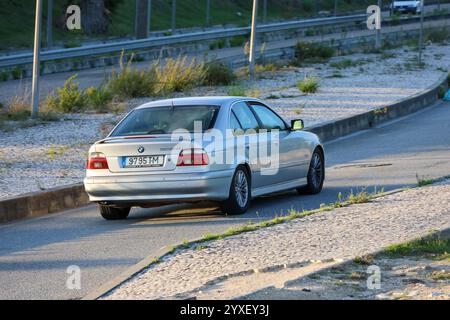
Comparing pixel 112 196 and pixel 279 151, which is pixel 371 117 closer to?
pixel 279 151

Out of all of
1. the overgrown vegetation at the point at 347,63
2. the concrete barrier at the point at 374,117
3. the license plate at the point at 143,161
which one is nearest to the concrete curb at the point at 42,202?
the license plate at the point at 143,161

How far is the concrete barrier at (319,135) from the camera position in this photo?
14320 mm

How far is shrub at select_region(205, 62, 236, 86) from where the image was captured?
30969 mm

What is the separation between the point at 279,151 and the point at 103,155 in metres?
2.42

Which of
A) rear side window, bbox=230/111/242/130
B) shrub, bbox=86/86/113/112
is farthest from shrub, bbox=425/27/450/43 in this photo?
rear side window, bbox=230/111/242/130

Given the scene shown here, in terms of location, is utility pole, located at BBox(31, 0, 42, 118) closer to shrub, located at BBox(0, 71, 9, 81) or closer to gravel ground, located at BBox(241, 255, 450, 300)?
shrub, located at BBox(0, 71, 9, 81)

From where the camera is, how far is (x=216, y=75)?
102 ft

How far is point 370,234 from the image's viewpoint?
11125 mm

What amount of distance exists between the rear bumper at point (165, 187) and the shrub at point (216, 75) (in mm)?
17561

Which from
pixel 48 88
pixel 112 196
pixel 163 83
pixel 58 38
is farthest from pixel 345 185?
pixel 58 38

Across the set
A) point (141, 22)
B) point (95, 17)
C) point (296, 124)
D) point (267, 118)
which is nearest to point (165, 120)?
point (267, 118)

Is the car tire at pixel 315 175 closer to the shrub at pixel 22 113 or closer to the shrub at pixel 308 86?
the shrub at pixel 22 113

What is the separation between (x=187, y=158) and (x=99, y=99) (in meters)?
12.8

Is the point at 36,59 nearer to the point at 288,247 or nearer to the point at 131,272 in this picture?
the point at 288,247
